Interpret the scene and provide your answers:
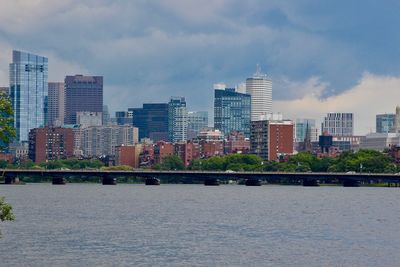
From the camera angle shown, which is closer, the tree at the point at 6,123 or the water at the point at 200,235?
the tree at the point at 6,123

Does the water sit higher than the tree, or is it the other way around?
the tree

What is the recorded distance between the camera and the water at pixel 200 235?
81500 mm

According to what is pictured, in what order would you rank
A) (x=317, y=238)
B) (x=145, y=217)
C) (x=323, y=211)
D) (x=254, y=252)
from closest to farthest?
(x=254, y=252) < (x=317, y=238) < (x=145, y=217) < (x=323, y=211)

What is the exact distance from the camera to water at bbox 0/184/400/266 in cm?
8150

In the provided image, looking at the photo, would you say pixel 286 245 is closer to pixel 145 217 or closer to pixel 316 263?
pixel 316 263

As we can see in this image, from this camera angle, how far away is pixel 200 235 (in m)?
101

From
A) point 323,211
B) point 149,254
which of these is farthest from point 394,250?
point 323,211

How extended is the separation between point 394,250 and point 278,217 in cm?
3912

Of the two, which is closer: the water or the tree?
the tree

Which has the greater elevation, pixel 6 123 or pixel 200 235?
pixel 6 123

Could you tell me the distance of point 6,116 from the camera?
55875 millimetres

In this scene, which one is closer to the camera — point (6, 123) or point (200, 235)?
point (6, 123)

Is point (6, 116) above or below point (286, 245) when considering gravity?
above

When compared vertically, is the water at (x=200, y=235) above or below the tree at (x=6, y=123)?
below
